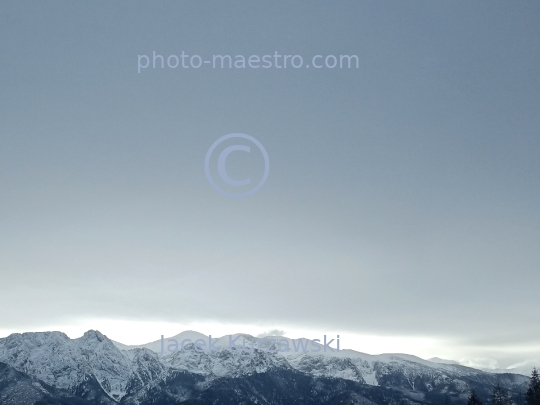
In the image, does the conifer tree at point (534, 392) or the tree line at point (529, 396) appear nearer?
the conifer tree at point (534, 392)

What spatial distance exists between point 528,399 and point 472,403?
15266 millimetres

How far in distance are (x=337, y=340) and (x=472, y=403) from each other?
7715 cm

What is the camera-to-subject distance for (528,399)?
158 meters

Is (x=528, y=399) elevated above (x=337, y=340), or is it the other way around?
(x=337, y=340)

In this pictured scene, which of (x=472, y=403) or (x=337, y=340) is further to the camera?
(x=472, y=403)

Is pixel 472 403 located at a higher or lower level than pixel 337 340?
lower

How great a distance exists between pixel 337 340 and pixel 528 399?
8459 centimetres

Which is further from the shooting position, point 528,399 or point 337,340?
point 528,399

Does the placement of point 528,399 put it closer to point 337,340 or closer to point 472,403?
point 472,403

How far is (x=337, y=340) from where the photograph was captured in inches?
4181

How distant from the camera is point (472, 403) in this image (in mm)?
160250

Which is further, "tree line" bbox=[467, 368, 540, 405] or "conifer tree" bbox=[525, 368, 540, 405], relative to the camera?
"tree line" bbox=[467, 368, 540, 405]

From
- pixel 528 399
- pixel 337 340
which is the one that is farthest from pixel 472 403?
pixel 337 340
